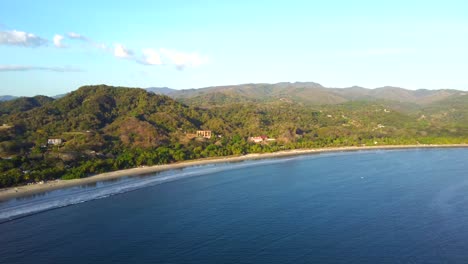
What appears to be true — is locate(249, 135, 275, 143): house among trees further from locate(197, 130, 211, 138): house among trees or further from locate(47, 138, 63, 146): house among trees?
locate(47, 138, 63, 146): house among trees

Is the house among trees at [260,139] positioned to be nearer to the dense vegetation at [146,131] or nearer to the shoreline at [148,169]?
the dense vegetation at [146,131]

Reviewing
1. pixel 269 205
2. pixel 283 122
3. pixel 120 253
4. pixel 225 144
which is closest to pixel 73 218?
pixel 120 253

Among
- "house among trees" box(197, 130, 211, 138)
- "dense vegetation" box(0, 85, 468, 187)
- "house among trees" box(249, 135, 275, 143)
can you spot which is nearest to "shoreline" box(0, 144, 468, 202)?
"dense vegetation" box(0, 85, 468, 187)

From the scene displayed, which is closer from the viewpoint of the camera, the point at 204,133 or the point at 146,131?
the point at 146,131

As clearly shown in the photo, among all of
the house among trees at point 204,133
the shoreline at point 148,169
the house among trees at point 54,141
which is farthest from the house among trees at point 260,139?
the house among trees at point 54,141

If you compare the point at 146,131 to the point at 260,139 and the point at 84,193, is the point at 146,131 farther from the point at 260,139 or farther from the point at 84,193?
the point at 84,193

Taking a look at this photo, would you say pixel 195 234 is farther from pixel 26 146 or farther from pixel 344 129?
pixel 344 129

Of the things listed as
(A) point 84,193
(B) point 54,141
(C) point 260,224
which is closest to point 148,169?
(A) point 84,193
